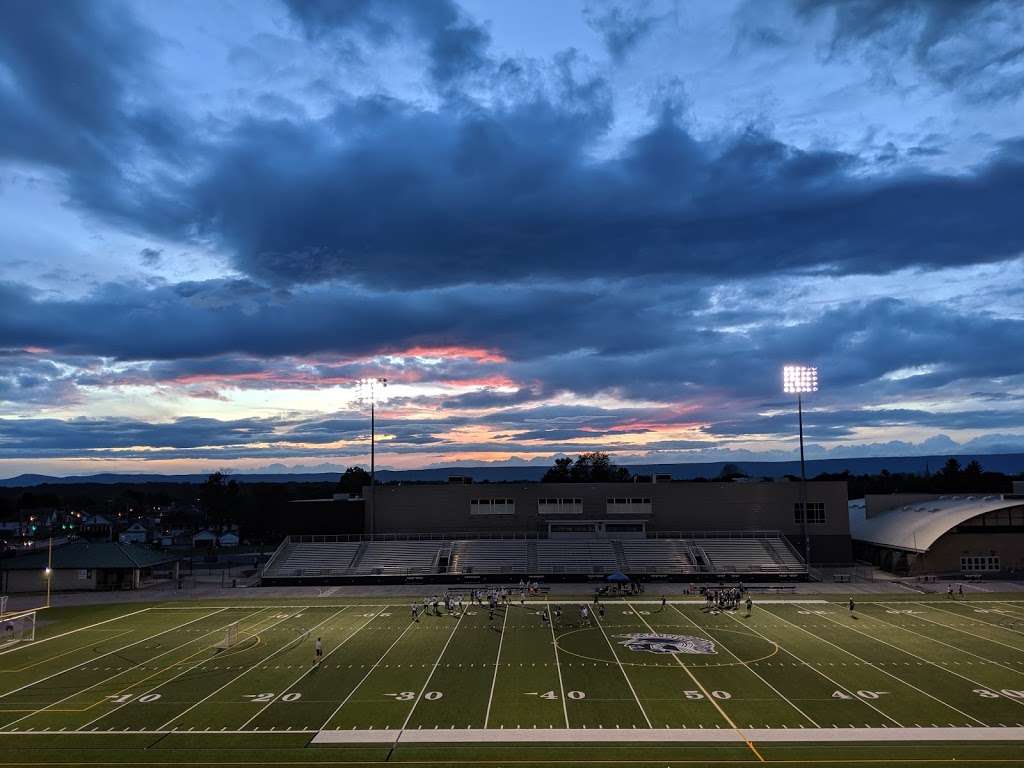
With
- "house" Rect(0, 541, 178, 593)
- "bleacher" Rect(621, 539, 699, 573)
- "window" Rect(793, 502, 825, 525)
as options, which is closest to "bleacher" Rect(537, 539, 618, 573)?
"bleacher" Rect(621, 539, 699, 573)

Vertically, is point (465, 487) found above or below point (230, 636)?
above

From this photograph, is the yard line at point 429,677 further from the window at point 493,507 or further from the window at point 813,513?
the window at point 813,513

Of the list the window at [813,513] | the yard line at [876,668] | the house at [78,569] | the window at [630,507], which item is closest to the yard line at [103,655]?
the house at [78,569]

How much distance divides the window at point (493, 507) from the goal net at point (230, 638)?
33672mm

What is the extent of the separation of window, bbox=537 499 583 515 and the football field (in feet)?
88.1

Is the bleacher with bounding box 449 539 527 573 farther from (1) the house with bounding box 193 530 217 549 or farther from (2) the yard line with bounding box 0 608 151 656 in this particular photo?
(1) the house with bounding box 193 530 217 549

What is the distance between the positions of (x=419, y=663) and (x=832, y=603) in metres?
30.7

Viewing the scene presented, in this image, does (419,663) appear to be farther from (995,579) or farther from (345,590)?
(995,579)

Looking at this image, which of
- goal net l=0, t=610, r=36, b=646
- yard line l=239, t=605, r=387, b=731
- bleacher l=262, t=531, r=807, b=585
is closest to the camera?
yard line l=239, t=605, r=387, b=731

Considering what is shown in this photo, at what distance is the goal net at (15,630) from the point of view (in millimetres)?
42619

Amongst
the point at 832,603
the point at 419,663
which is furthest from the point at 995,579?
the point at 419,663

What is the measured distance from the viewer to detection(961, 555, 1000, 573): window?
68.0 metres

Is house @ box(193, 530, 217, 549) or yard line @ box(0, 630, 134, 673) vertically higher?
house @ box(193, 530, 217, 549)

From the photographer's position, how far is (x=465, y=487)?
7619cm
